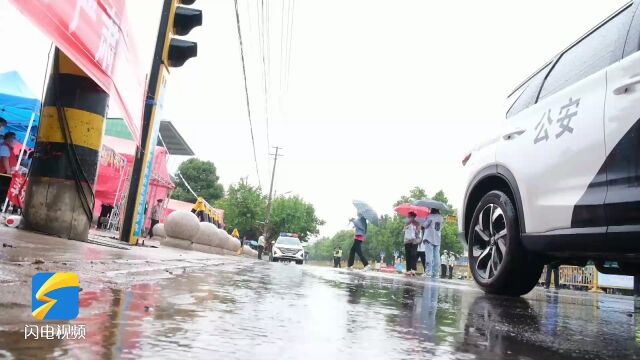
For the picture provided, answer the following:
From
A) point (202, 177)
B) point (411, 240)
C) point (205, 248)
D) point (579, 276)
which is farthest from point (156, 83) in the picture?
point (202, 177)

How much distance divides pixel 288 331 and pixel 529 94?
11.0ft

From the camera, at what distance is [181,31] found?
8312 millimetres

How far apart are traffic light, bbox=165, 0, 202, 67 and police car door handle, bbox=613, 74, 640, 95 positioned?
23.1 feet

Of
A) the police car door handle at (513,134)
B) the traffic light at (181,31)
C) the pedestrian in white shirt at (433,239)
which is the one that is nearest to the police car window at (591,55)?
the police car door handle at (513,134)

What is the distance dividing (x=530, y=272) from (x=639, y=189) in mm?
1502

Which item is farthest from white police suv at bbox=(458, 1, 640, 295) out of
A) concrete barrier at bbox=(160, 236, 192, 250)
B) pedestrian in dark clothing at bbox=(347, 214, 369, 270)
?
pedestrian in dark clothing at bbox=(347, 214, 369, 270)

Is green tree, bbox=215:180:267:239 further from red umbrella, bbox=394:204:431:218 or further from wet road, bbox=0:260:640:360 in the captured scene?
wet road, bbox=0:260:640:360

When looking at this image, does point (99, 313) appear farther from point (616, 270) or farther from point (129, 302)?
point (616, 270)

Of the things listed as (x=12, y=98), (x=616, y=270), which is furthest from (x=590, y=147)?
(x=12, y=98)

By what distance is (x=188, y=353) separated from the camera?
1.09 m

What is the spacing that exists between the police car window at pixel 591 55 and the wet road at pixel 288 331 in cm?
169

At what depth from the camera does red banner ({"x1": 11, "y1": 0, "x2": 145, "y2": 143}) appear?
3338 mm

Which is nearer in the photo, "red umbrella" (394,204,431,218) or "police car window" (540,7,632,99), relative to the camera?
"police car window" (540,7,632,99)

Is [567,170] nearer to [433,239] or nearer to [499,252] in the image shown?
[499,252]
